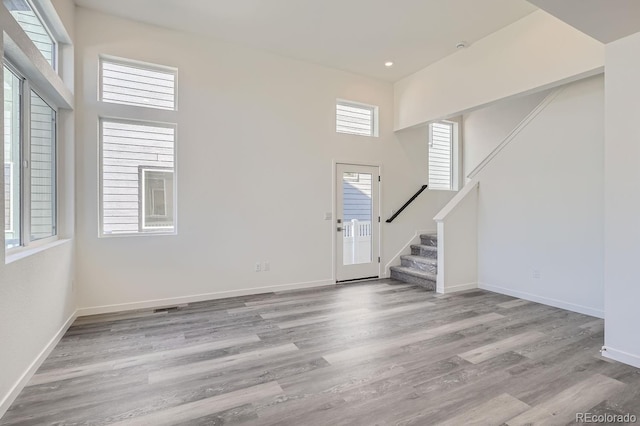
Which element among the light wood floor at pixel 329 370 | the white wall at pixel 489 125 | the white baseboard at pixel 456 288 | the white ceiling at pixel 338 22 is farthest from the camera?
the white wall at pixel 489 125

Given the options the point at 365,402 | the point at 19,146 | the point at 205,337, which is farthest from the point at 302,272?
the point at 19,146

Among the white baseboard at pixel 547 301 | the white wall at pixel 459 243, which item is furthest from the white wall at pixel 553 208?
the white wall at pixel 459 243

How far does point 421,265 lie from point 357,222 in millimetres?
1307

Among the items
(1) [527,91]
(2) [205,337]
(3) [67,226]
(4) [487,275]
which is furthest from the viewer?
(4) [487,275]

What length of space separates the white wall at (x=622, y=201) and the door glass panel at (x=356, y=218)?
3.33m

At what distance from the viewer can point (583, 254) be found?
12.7 feet

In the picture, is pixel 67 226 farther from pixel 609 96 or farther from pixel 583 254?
pixel 583 254

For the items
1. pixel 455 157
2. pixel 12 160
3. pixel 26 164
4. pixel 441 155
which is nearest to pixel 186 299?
pixel 26 164

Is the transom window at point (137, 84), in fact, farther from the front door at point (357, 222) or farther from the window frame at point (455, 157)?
the window frame at point (455, 157)

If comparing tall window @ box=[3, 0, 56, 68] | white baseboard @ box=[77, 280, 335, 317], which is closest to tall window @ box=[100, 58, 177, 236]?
tall window @ box=[3, 0, 56, 68]

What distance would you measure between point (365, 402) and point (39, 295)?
8.91 ft

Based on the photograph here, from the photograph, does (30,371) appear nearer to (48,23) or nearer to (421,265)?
(48,23)

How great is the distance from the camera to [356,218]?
554 cm

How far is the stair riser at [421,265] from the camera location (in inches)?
205
